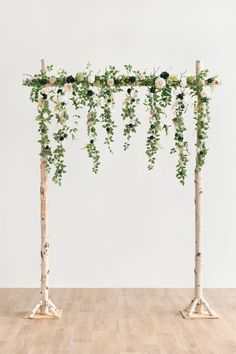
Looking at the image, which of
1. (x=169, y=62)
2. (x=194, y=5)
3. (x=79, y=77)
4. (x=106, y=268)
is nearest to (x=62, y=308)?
(x=106, y=268)

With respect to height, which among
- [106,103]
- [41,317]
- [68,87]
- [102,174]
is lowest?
[41,317]

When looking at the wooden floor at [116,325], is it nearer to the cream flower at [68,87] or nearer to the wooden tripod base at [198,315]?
the wooden tripod base at [198,315]

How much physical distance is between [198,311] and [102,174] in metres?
2.16

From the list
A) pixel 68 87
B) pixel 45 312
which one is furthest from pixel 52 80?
pixel 45 312

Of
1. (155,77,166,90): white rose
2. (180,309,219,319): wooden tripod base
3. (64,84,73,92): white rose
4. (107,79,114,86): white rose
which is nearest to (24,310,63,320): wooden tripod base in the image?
(180,309,219,319): wooden tripod base

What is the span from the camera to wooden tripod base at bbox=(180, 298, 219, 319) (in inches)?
222

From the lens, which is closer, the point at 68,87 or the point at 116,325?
the point at 116,325

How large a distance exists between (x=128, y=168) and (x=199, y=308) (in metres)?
2.07

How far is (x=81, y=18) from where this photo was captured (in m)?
7.11

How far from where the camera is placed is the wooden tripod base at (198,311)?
564 centimetres

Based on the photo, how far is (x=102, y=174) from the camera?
7113 mm

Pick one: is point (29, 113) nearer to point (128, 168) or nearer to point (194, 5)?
point (128, 168)

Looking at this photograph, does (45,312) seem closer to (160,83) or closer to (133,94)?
(133,94)

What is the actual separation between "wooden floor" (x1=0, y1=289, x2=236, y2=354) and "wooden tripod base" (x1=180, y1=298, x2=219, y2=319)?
3.5 inches
